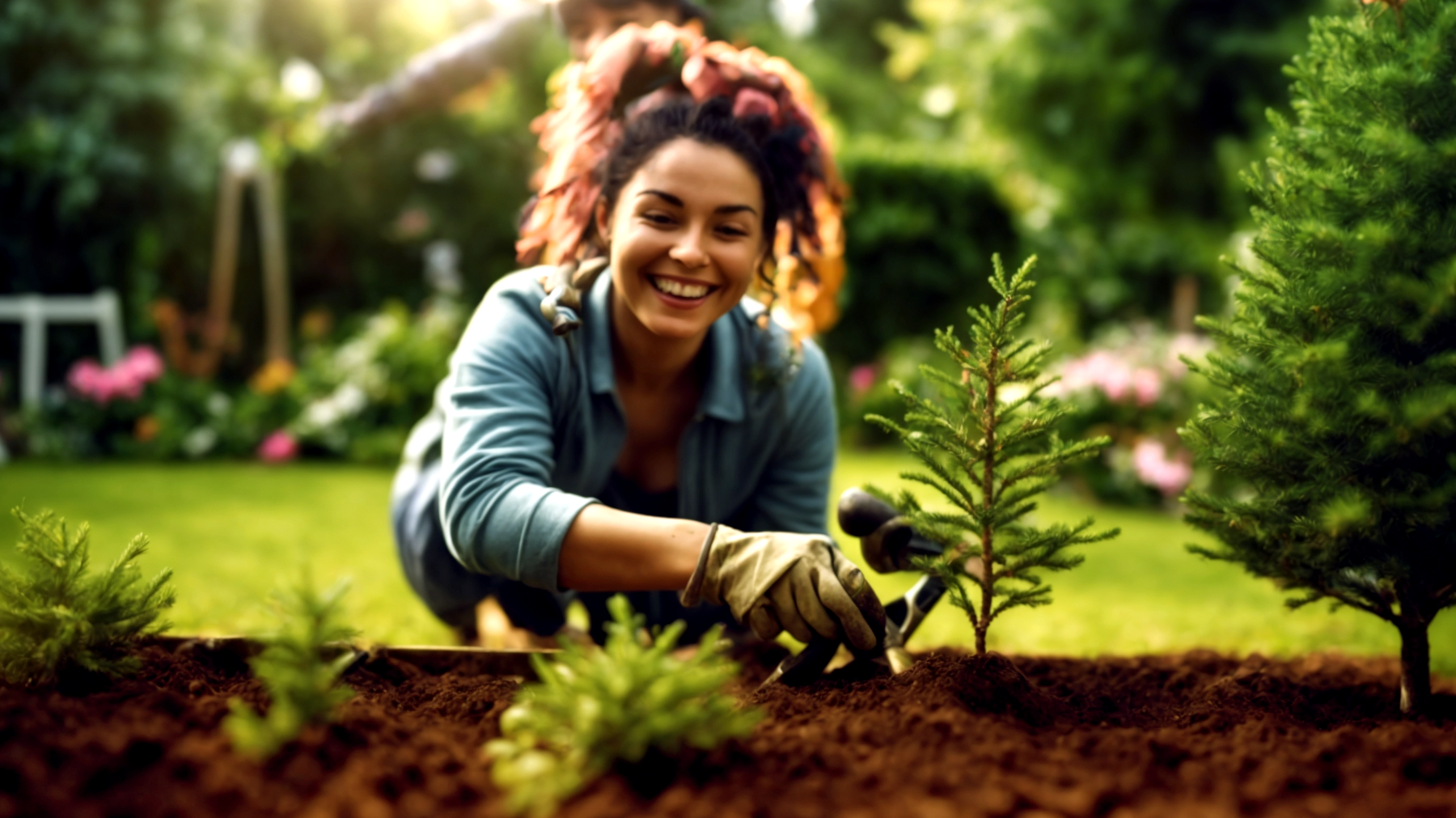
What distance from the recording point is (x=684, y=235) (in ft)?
6.68

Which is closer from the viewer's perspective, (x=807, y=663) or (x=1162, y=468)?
(x=807, y=663)

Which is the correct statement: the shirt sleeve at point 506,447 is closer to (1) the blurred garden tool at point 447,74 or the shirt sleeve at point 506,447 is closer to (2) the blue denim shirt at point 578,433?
(2) the blue denim shirt at point 578,433

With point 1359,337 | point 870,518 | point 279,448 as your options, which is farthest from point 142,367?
point 1359,337

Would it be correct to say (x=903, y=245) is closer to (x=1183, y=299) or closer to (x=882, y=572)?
(x=1183, y=299)

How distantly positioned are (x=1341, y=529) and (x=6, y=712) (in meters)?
1.77

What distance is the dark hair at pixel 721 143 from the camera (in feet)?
6.89

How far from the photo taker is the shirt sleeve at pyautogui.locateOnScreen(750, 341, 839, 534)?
2.50 m

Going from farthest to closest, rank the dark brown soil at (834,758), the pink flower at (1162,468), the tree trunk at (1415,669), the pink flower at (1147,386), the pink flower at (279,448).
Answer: the pink flower at (279,448) → the pink flower at (1147,386) → the pink flower at (1162,468) → the tree trunk at (1415,669) → the dark brown soil at (834,758)

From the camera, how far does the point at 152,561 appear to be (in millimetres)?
3814

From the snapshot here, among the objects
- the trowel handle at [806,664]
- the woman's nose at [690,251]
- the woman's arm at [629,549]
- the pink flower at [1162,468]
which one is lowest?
the trowel handle at [806,664]

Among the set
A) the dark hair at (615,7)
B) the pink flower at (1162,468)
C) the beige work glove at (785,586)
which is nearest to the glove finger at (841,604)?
the beige work glove at (785,586)

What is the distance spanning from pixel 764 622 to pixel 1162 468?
4767mm

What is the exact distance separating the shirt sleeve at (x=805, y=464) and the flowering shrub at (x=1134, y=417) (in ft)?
11.9

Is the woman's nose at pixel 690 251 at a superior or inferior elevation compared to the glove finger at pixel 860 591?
superior
